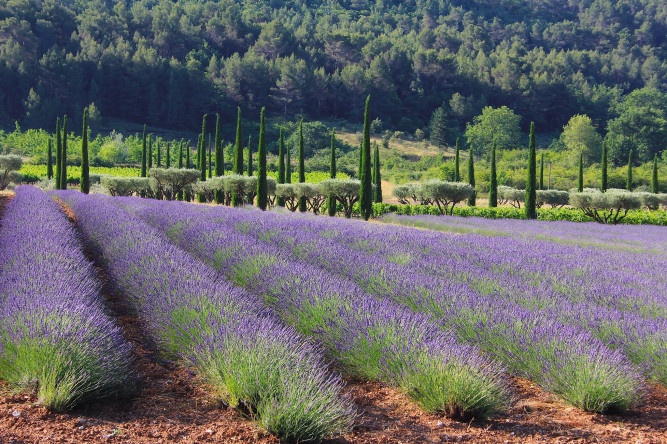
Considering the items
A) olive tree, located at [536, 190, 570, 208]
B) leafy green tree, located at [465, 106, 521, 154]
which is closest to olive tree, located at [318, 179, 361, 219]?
olive tree, located at [536, 190, 570, 208]

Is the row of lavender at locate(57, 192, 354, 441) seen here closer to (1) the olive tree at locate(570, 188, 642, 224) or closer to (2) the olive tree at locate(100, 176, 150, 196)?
(1) the olive tree at locate(570, 188, 642, 224)

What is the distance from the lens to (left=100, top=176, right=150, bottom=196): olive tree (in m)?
36.0

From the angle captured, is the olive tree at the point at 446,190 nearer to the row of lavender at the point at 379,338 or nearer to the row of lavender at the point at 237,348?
the row of lavender at the point at 379,338

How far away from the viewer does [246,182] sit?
29578 millimetres

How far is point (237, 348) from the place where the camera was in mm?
3547

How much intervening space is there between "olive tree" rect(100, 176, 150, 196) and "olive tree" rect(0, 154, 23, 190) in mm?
6884

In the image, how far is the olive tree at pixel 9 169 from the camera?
37750 millimetres

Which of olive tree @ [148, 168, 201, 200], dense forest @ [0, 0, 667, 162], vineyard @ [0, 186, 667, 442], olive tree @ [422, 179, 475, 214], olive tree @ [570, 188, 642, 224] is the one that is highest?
dense forest @ [0, 0, 667, 162]

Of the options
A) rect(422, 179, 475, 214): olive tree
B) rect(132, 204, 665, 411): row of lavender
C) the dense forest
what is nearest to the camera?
rect(132, 204, 665, 411): row of lavender

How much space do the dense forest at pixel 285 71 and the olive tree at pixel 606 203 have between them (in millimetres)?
59828

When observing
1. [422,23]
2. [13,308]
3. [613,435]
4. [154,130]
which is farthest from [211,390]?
[422,23]

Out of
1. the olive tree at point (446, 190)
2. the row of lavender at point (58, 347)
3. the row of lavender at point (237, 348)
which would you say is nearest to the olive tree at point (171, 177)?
the olive tree at point (446, 190)

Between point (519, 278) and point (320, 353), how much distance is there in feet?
11.3

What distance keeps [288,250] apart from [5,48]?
9745 cm
